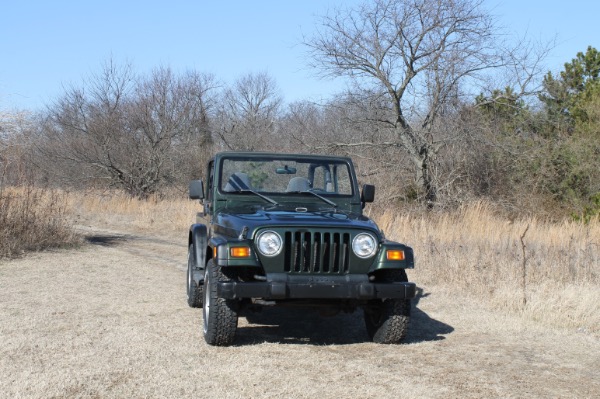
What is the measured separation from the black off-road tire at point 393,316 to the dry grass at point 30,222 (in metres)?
8.35

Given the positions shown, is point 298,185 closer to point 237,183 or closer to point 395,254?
point 237,183

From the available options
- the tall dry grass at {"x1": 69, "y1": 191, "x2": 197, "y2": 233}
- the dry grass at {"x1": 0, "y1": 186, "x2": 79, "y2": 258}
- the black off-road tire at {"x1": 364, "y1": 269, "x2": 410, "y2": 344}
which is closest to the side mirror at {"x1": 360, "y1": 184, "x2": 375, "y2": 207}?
the black off-road tire at {"x1": 364, "y1": 269, "x2": 410, "y2": 344}

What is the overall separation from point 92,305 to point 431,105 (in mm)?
12472

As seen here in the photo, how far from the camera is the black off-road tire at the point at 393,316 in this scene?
21.2 feet

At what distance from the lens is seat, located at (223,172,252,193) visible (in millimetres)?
7637

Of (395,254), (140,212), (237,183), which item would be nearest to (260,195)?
(237,183)

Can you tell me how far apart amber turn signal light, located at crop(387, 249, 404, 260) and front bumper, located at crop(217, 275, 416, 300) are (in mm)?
226

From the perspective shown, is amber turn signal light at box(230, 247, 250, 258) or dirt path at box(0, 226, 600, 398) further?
amber turn signal light at box(230, 247, 250, 258)

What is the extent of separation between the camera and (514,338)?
6992 mm

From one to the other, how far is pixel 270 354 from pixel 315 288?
69 centimetres

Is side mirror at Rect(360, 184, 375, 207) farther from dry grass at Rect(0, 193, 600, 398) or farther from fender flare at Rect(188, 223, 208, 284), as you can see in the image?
fender flare at Rect(188, 223, 208, 284)

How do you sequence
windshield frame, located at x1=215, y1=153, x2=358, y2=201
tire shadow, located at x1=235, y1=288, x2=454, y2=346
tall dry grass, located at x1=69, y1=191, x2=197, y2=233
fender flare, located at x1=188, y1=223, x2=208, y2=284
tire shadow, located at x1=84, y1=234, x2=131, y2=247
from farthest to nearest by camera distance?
1. tall dry grass, located at x1=69, y1=191, x2=197, y2=233
2. tire shadow, located at x1=84, y1=234, x2=131, y2=247
3. fender flare, located at x1=188, y1=223, x2=208, y2=284
4. windshield frame, located at x1=215, y1=153, x2=358, y2=201
5. tire shadow, located at x1=235, y1=288, x2=454, y2=346

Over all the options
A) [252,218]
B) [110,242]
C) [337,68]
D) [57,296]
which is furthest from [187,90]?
[252,218]

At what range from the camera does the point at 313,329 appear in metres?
7.38
